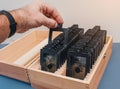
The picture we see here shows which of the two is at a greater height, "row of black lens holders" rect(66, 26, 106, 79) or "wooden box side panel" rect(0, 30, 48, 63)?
"row of black lens holders" rect(66, 26, 106, 79)

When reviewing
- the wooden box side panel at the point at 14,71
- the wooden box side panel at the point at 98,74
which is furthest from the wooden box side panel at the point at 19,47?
the wooden box side panel at the point at 98,74

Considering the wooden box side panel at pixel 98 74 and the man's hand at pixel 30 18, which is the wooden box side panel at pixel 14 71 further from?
the wooden box side panel at pixel 98 74

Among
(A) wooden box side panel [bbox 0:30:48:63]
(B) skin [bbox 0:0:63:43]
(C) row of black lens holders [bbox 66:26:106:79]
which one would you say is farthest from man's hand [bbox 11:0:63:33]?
(A) wooden box side panel [bbox 0:30:48:63]

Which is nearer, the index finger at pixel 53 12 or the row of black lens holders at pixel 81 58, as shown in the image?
the row of black lens holders at pixel 81 58

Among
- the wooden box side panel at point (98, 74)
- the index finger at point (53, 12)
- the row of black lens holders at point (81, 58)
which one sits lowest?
the wooden box side panel at point (98, 74)

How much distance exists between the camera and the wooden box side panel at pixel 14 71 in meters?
0.69

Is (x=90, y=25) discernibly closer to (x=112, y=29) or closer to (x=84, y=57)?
(x=112, y=29)

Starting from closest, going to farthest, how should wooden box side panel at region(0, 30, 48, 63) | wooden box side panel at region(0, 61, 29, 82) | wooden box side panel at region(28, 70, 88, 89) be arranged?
wooden box side panel at region(28, 70, 88, 89) < wooden box side panel at region(0, 61, 29, 82) < wooden box side panel at region(0, 30, 48, 63)

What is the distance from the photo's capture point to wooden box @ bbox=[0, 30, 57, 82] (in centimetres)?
70

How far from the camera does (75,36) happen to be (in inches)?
30.8

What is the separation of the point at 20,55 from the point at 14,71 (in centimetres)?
21

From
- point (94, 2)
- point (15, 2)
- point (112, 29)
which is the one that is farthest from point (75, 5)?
point (15, 2)

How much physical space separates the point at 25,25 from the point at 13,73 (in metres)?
0.19

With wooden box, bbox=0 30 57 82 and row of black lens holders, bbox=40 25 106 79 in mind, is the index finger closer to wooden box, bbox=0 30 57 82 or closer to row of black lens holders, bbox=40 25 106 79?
row of black lens holders, bbox=40 25 106 79
